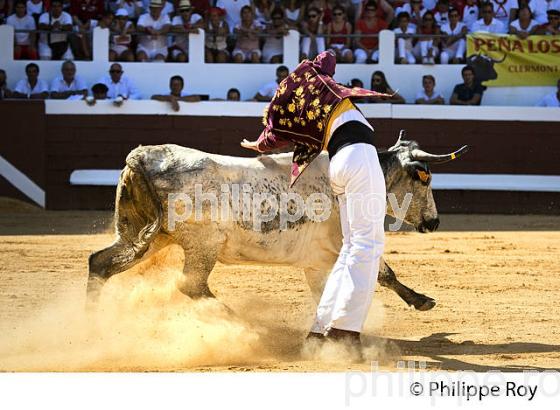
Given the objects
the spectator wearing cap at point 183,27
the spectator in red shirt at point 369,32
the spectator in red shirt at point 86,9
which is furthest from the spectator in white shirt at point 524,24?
the spectator in red shirt at point 86,9

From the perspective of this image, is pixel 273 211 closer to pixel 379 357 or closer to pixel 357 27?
pixel 379 357

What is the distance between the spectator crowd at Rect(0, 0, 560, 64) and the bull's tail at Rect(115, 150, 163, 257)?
6334mm

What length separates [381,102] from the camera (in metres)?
11.5

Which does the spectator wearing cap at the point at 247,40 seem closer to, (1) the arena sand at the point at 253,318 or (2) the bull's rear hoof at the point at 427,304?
(1) the arena sand at the point at 253,318

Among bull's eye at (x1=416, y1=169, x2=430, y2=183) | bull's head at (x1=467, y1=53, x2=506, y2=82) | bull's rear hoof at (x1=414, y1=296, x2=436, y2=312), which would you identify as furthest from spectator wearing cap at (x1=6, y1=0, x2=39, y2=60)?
bull's rear hoof at (x1=414, y1=296, x2=436, y2=312)

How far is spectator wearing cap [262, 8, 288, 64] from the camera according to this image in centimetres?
1162

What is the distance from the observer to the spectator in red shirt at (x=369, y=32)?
11.6 metres

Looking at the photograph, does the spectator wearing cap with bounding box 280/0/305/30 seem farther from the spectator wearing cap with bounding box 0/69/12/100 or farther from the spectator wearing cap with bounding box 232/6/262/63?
the spectator wearing cap with bounding box 0/69/12/100

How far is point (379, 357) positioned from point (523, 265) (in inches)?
131

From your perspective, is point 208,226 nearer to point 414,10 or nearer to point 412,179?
point 412,179

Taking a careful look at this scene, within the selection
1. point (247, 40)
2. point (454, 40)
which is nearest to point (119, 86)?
point (247, 40)

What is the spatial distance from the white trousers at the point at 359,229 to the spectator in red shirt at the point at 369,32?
6.77 meters
